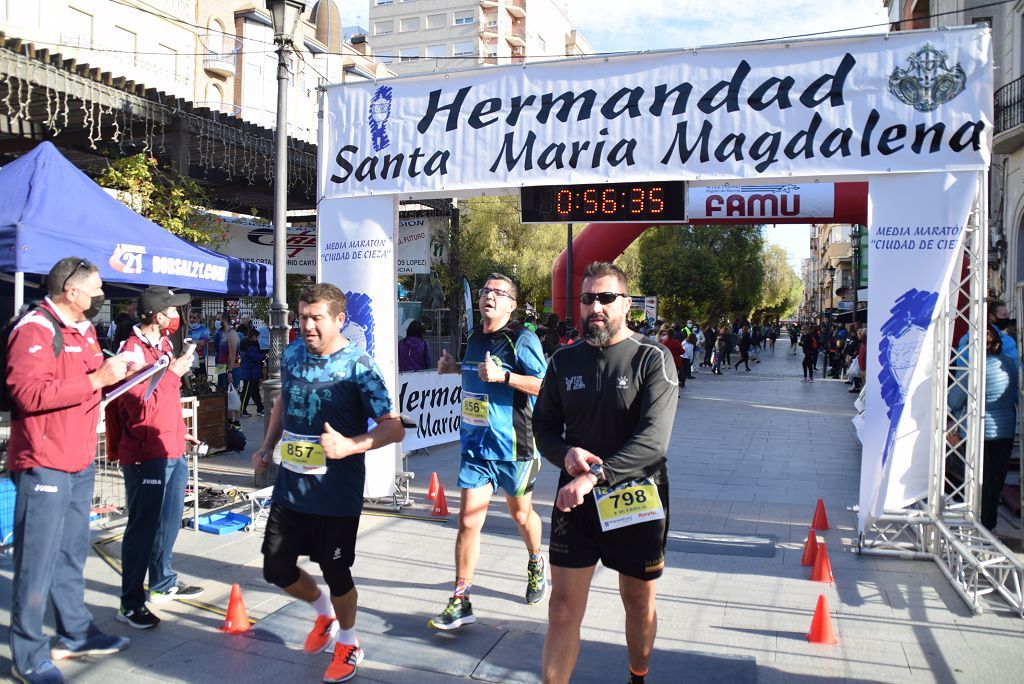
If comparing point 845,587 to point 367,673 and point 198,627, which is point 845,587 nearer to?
point 367,673

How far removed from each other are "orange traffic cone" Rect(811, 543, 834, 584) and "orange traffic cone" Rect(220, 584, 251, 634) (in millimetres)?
3691

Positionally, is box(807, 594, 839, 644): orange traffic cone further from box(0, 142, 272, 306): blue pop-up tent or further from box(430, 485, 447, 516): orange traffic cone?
box(0, 142, 272, 306): blue pop-up tent

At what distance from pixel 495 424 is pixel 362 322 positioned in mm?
3132

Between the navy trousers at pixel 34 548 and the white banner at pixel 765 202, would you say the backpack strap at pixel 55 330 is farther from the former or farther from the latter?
the white banner at pixel 765 202

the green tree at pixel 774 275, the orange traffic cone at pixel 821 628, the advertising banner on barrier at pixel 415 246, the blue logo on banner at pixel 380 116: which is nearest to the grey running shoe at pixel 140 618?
the orange traffic cone at pixel 821 628

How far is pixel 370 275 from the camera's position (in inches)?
297

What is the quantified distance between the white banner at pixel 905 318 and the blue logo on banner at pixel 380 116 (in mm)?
4172

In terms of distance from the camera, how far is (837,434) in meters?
12.9

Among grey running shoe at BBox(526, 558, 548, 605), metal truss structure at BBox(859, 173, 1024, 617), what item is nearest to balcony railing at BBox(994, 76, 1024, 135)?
metal truss structure at BBox(859, 173, 1024, 617)

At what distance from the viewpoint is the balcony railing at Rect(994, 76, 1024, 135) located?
1683 cm

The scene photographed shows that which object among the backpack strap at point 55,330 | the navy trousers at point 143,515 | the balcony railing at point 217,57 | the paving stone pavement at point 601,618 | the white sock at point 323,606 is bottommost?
the paving stone pavement at point 601,618

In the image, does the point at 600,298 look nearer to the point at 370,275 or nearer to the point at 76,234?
the point at 370,275

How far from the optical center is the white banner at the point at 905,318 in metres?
5.93

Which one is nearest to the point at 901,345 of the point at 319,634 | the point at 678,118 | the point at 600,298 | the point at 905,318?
the point at 905,318
